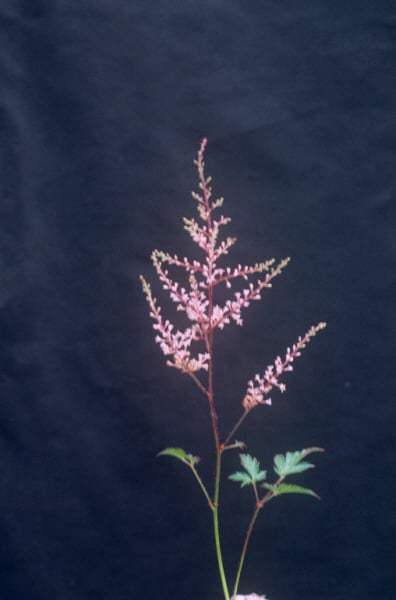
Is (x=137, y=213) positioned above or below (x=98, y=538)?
above

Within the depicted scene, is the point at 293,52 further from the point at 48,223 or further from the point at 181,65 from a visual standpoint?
the point at 48,223

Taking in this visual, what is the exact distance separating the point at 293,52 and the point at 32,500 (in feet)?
4.37

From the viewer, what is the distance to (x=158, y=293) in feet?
4.42

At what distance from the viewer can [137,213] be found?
1.36 metres

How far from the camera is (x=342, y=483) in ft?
4.39

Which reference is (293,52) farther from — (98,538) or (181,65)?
(98,538)

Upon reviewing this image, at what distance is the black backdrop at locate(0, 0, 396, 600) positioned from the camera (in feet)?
4.40

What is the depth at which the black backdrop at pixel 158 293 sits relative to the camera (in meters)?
1.34

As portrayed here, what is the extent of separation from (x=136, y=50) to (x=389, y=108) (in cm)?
67

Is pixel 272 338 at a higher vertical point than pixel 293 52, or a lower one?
lower

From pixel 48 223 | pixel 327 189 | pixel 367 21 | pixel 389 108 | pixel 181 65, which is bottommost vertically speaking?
pixel 48 223

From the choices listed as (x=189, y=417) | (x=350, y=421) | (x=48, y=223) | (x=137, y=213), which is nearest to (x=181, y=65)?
(x=137, y=213)

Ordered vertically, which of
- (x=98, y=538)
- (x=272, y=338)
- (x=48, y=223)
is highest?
(x=48, y=223)

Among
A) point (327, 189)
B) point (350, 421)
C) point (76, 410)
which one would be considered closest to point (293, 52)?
point (327, 189)
